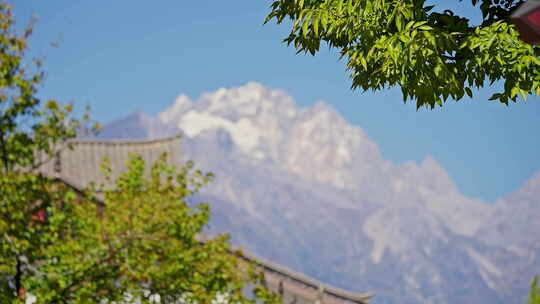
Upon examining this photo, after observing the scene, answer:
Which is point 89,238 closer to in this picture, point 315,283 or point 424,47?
point 424,47

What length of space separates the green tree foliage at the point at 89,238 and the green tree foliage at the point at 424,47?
12.5m

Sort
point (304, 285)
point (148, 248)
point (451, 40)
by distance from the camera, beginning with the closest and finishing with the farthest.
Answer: point (451, 40), point (148, 248), point (304, 285)

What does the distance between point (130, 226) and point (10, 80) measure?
17.9 feet

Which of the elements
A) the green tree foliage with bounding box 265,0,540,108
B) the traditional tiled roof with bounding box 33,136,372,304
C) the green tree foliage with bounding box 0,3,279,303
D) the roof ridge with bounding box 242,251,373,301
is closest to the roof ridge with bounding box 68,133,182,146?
the traditional tiled roof with bounding box 33,136,372,304

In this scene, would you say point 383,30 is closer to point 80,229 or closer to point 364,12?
point 364,12

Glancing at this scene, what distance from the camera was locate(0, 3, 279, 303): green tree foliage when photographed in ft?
69.6

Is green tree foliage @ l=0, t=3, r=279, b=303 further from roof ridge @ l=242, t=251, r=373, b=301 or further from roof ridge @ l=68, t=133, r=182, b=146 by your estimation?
roof ridge @ l=68, t=133, r=182, b=146

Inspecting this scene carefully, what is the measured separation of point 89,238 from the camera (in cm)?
2262

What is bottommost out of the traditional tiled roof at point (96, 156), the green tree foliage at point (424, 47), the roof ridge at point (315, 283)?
the green tree foliage at point (424, 47)

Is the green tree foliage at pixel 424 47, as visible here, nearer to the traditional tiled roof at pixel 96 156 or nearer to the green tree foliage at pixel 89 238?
the green tree foliage at pixel 89 238

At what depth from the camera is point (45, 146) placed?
24.1 metres

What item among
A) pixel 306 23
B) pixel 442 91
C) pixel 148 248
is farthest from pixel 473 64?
pixel 148 248

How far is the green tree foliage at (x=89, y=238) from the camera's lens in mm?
21219

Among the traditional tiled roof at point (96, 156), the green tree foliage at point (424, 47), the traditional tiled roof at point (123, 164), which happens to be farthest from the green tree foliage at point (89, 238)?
the traditional tiled roof at point (96, 156)
